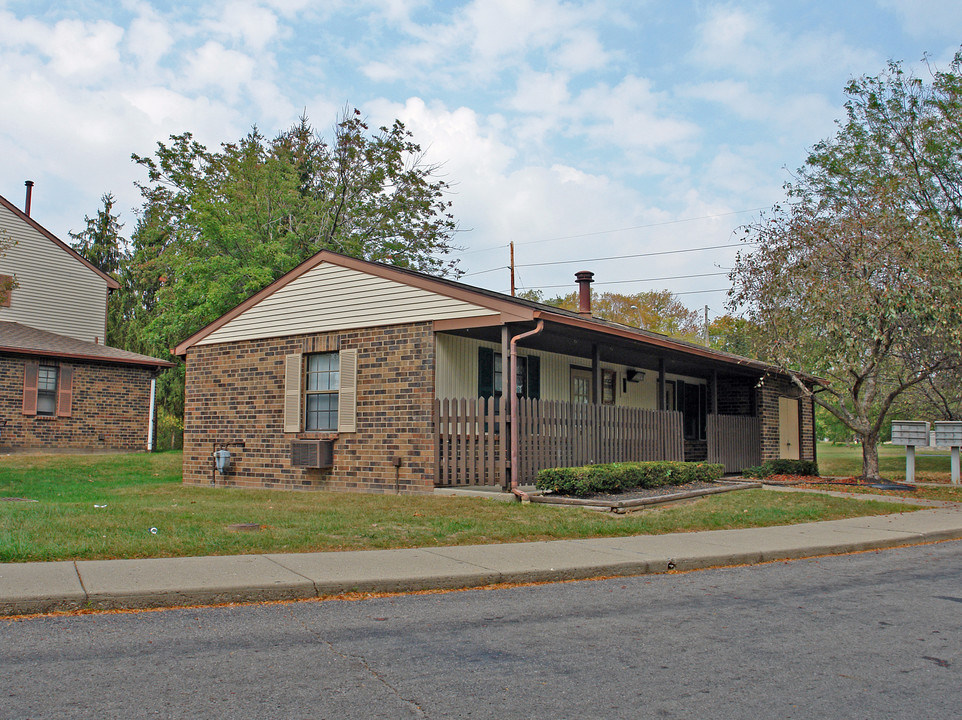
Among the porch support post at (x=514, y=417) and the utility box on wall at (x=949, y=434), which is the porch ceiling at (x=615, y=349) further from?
Result: the utility box on wall at (x=949, y=434)

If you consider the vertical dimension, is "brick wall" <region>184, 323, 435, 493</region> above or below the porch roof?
below

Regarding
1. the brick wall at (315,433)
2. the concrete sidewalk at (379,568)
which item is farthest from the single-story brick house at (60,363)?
the concrete sidewalk at (379,568)

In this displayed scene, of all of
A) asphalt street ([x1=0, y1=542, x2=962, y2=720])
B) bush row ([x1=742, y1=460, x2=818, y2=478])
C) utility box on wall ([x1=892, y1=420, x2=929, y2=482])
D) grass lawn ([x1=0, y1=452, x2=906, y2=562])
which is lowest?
asphalt street ([x1=0, y1=542, x2=962, y2=720])

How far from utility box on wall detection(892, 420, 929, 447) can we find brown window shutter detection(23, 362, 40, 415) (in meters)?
23.7

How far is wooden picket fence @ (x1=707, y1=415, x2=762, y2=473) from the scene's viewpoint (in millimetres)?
19781

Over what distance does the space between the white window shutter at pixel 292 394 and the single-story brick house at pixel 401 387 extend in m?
0.03

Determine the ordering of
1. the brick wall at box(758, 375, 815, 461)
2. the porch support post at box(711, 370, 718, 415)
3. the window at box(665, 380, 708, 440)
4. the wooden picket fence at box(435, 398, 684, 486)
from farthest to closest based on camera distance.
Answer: the window at box(665, 380, 708, 440) < the brick wall at box(758, 375, 815, 461) < the porch support post at box(711, 370, 718, 415) < the wooden picket fence at box(435, 398, 684, 486)

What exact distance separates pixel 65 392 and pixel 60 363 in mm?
916

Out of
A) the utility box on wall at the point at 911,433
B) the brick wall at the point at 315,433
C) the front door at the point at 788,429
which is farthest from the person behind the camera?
the front door at the point at 788,429

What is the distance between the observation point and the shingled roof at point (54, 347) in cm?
2422

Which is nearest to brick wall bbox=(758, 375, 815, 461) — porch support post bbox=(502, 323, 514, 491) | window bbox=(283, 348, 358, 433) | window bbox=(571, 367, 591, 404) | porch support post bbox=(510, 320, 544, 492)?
window bbox=(571, 367, 591, 404)

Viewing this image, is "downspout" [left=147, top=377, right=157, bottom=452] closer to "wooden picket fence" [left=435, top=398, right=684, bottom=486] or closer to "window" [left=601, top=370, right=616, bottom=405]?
"window" [left=601, top=370, right=616, bottom=405]

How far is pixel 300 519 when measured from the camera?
1018 centimetres

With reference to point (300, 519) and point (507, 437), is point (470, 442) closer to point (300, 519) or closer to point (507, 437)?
point (507, 437)
